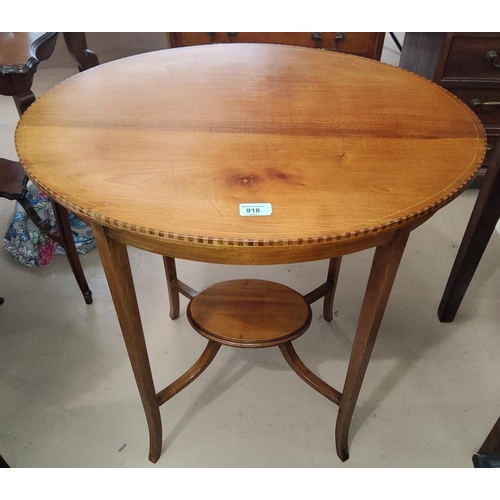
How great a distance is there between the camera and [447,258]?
2096 mm

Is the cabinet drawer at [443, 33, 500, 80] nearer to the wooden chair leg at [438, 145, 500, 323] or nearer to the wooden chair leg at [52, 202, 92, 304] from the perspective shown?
the wooden chair leg at [438, 145, 500, 323]

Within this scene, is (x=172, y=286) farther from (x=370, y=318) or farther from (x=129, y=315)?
(x=370, y=318)

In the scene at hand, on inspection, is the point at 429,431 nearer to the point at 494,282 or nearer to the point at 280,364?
the point at 280,364

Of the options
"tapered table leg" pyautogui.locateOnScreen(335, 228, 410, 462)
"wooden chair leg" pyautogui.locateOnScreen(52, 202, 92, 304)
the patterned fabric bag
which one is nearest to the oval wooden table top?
"tapered table leg" pyautogui.locateOnScreen(335, 228, 410, 462)

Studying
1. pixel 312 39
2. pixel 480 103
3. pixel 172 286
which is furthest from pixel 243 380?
pixel 312 39

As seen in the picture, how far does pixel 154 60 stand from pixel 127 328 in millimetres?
802

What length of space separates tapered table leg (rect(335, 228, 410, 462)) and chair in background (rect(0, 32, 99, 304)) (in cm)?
107

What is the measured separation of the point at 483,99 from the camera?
6.86 feet

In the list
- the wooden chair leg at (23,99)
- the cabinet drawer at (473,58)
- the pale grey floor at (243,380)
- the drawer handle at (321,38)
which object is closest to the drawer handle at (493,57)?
the cabinet drawer at (473,58)

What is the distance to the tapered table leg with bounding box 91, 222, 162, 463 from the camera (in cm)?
95

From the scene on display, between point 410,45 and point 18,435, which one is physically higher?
point 410,45

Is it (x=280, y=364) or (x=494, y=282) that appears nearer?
(x=280, y=364)

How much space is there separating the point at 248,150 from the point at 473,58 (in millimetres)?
1468

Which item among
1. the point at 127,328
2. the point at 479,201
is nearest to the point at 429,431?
the point at 479,201
